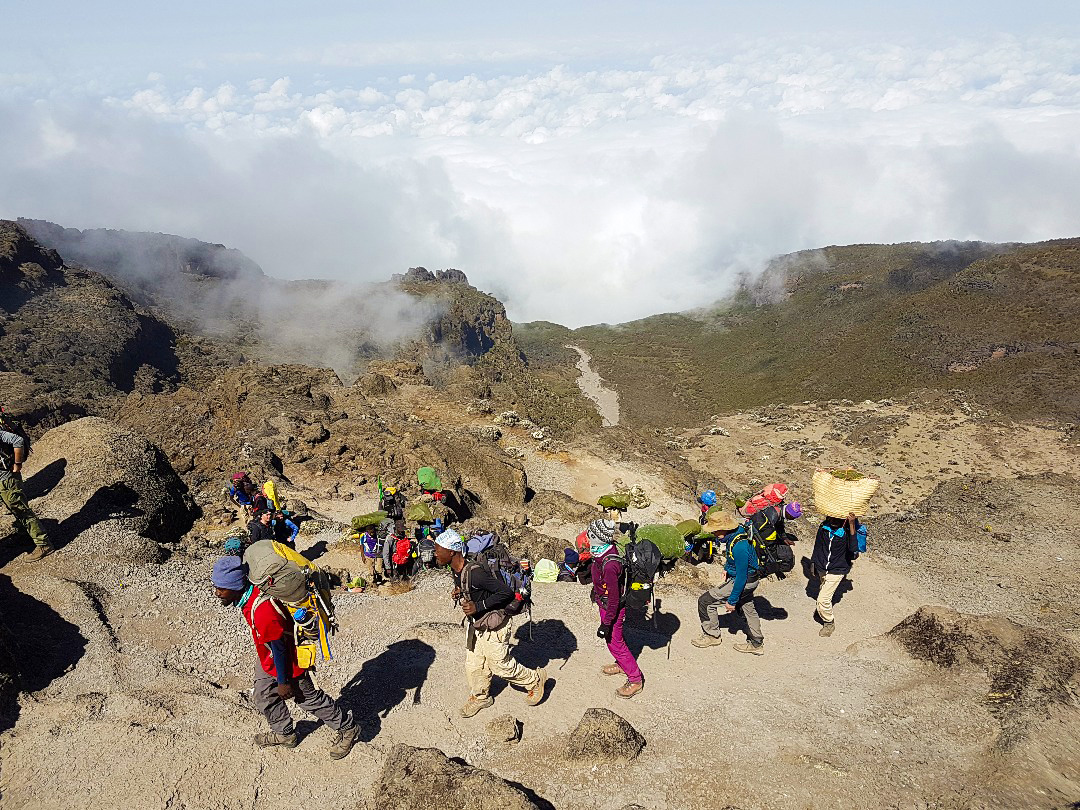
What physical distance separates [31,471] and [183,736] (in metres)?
11.1

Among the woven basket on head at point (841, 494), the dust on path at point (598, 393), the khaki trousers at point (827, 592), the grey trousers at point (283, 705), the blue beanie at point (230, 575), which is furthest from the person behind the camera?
the dust on path at point (598, 393)

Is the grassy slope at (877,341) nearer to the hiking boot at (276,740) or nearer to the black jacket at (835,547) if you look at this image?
the black jacket at (835,547)

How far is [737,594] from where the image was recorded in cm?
913

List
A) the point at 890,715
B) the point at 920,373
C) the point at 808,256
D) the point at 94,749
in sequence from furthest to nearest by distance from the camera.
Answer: the point at 808,256
the point at 920,373
the point at 890,715
the point at 94,749

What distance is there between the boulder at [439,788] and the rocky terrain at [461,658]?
21 millimetres

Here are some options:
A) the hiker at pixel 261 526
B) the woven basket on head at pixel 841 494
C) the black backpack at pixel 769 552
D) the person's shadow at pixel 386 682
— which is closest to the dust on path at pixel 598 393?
the woven basket on head at pixel 841 494

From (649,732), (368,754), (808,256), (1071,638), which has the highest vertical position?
(368,754)

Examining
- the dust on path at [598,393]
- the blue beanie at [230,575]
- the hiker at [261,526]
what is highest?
the blue beanie at [230,575]

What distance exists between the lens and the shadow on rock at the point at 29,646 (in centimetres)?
668

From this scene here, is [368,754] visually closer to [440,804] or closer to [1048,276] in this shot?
[440,804]

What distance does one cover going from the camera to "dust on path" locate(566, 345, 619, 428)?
62.1 meters

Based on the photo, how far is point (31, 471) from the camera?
13703mm

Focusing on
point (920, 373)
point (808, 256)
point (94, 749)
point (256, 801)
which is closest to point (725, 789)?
point (256, 801)

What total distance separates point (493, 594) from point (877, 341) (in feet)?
248
